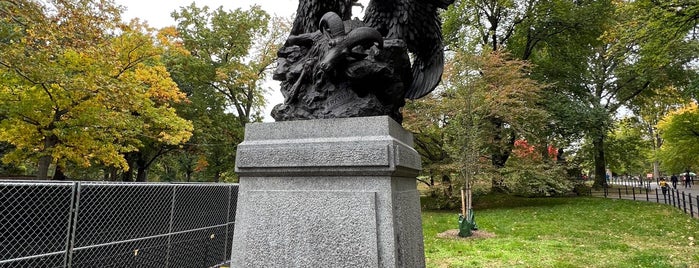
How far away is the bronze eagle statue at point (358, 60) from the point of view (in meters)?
3.53

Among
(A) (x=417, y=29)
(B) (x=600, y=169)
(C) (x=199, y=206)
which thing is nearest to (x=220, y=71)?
(C) (x=199, y=206)

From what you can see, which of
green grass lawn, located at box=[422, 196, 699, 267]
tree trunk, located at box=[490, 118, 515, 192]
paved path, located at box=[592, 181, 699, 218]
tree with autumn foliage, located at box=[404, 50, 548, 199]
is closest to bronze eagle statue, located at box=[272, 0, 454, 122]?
green grass lawn, located at box=[422, 196, 699, 267]

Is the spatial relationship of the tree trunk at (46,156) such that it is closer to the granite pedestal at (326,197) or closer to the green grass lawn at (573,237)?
the green grass lawn at (573,237)

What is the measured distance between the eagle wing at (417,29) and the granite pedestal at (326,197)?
3.40 feet

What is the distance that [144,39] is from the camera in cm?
1416

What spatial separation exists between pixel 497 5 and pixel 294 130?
67.3ft

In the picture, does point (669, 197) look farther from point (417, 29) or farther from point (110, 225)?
point (110, 225)

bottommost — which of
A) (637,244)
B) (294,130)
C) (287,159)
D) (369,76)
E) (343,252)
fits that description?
(637,244)

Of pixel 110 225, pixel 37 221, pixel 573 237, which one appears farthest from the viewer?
pixel 573 237

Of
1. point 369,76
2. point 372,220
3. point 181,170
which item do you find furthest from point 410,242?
point 181,170

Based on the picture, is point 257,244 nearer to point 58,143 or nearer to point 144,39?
point 58,143

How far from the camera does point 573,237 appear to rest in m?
10.6

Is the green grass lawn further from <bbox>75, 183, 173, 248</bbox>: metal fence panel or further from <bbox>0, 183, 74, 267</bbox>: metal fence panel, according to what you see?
<bbox>0, 183, 74, 267</bbox>: metal fence panel

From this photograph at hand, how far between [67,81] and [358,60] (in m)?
9.83
